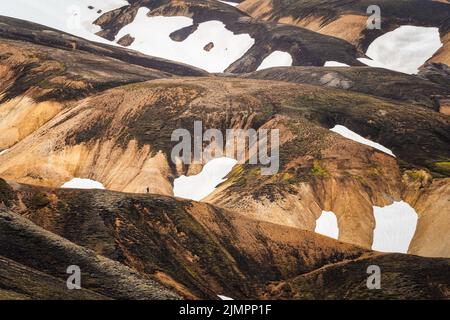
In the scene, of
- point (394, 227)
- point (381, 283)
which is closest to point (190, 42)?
point (394, 227)

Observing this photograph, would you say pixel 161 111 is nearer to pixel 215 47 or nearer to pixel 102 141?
pixel 102 141

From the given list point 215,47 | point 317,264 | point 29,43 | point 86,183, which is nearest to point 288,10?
point 215,47

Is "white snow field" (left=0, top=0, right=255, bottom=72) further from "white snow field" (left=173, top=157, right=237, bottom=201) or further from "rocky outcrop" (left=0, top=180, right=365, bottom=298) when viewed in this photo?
"rocky outcrop" (left=0, top=180, right=365, bottom=298)

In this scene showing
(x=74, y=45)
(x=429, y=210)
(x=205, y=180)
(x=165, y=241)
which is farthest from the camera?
(x=74, y=45)

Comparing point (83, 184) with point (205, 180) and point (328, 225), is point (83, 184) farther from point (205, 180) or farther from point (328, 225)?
point (328, 225)

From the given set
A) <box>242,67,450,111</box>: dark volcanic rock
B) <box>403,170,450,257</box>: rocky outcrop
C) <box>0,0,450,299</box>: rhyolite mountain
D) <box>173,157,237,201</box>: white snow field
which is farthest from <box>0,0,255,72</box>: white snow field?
<box>403,170,450,257</box>: rocky outcrop

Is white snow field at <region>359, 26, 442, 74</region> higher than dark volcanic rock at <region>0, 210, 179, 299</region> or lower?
higher

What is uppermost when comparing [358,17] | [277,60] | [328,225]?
[358,17]
